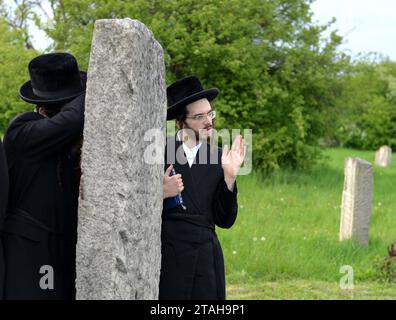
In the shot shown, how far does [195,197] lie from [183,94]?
0.64 metres

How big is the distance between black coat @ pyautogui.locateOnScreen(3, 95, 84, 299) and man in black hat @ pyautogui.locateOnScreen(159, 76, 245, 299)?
0.60 meters

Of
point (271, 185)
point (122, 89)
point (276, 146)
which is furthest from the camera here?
point (276, 146)

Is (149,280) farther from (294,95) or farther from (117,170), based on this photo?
(294,95)

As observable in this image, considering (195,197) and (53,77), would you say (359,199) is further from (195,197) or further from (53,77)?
(53,77)

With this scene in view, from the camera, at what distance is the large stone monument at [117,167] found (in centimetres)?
353

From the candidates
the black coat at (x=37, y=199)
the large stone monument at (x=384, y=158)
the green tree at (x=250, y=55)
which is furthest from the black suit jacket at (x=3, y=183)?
the large stone monument at (x=384, y=158)

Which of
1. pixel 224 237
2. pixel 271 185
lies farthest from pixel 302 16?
pixel 224 237

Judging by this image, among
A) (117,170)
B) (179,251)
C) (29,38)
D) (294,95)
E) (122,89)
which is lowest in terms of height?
(179,251)

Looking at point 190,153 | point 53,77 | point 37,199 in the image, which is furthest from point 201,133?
point 37,199

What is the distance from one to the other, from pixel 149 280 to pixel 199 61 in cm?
1089

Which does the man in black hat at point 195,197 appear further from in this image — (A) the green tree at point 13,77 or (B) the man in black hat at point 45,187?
(A) the green tree at point 13,77

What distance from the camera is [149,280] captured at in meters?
3.77

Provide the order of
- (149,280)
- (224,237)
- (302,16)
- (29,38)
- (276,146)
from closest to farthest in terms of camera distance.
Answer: (149,280)
(224,237)
(276,146)
(302,16)
(29,38)

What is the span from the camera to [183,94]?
A: 168 inches
